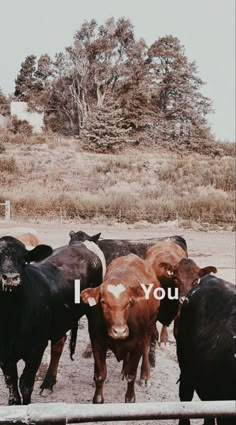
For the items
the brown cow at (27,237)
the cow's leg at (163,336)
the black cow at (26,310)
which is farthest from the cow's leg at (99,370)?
the brown cow at (27,237)

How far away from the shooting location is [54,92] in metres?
9.27

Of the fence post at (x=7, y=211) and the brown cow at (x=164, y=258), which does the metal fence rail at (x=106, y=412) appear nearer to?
the brown cow at (x=164, y=258)

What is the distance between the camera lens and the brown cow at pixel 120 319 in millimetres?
4238

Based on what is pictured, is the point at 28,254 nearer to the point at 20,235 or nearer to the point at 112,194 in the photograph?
the point at 20,235

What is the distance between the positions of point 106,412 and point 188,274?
134 inches

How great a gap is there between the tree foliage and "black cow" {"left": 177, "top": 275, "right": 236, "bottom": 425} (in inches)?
237

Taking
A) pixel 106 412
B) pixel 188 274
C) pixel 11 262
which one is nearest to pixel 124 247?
pixel 188 274

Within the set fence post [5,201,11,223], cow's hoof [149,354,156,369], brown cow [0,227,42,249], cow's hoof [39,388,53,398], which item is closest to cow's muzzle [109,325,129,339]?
cow's hoof [39,388,53,398]

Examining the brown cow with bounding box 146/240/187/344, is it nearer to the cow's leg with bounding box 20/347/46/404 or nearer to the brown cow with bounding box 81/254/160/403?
the brown cow with bounding box 81/254/160/403

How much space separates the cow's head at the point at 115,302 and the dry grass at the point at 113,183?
18.8ft

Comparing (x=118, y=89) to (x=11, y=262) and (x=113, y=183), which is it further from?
(x=11, y=262)

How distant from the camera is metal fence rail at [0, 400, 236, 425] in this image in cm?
155

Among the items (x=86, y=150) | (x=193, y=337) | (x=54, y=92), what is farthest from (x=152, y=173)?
(x=193, y=337)

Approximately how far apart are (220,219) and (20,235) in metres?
10.0
